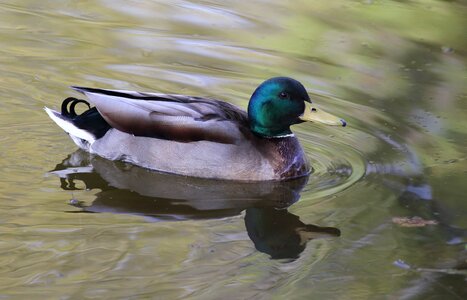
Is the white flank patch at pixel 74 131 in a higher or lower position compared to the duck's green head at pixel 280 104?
lower

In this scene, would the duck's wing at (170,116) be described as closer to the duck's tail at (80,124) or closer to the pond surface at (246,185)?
the duck's tail at (80,124)

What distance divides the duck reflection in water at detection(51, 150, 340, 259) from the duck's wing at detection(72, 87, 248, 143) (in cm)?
32

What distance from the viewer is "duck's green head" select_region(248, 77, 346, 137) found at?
8250 mm

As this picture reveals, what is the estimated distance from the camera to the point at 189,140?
8227 millimetres

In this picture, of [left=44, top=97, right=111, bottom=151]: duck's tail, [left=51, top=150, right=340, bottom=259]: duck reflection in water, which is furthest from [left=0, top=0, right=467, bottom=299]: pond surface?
[left=44, top=97, right=111, bottom=151]: duck's tail

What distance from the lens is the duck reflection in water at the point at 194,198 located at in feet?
23.0

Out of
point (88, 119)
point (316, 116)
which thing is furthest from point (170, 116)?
point (316, 116)

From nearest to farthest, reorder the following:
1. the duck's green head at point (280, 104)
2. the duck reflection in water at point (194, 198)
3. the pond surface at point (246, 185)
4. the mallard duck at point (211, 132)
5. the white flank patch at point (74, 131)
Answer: the pond surface at point (246, 185) < the duck reflection in water at point (194, 198) < the mallard duck at point (211, 132) < the duck's green head at point (280, 104) < the white flank patch at point (74, 131)

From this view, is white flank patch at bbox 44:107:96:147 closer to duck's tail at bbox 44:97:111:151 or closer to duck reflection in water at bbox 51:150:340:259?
duck's tail at bbox 44:97:111:151

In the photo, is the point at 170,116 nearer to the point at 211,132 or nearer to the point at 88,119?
the point at 211,132

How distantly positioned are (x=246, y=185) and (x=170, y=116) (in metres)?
0.80

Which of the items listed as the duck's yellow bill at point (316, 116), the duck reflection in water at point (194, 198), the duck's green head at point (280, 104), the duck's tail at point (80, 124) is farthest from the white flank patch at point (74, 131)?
the duck's yellow bill at point (316, 116)

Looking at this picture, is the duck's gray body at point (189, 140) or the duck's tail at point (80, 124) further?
the duck's tail at point (80, 124)

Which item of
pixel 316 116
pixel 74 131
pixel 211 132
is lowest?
pixel 74 131
